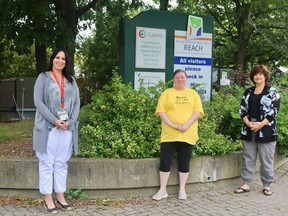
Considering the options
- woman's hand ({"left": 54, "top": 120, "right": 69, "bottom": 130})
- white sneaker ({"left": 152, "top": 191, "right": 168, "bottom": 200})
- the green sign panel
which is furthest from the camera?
the green sign panel

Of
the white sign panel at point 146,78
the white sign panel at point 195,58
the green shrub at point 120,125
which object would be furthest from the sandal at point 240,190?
the white sign panel at point 146,78

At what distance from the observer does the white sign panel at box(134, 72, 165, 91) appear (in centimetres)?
695

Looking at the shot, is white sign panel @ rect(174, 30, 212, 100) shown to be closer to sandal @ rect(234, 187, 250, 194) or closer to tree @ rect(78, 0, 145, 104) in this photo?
sandal @ rect(234, 187, 250, 194)

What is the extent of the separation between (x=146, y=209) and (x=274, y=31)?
15.2 metres

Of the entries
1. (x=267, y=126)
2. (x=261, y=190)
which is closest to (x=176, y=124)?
(x=267, y=126)

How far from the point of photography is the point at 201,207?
505cm

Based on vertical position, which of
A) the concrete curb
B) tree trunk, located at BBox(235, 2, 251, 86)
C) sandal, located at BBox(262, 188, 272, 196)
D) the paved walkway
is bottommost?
the paved walkway

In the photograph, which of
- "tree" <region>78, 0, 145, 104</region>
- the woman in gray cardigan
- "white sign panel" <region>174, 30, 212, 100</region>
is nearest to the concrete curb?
the woman in gray cardigan

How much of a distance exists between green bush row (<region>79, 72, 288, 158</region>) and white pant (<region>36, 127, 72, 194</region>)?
0.75 m

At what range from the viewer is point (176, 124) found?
202 inches

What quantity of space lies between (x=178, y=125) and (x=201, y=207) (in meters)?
1.06

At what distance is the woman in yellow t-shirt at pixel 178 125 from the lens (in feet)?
16.9

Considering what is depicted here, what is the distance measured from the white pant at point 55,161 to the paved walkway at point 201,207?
0.33 metres

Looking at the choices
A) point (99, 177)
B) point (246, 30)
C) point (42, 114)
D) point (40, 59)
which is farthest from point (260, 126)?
point (246, 30)
